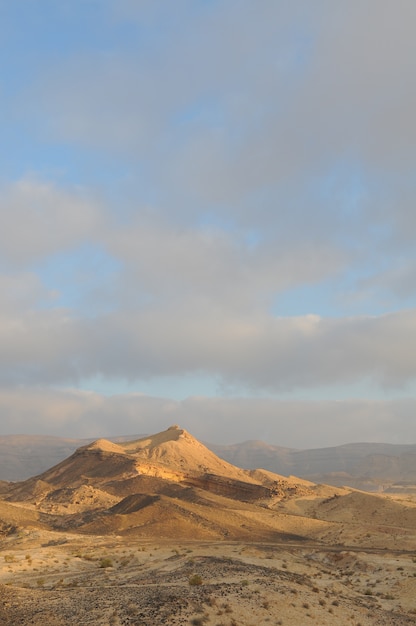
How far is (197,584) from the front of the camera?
65.4 feet

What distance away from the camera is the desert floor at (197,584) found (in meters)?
16.0

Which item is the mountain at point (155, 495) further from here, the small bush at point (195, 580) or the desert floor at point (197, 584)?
the small bush at point (195, 580)

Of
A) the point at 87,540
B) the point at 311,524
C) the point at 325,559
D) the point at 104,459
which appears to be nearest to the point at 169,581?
the point at 325,559

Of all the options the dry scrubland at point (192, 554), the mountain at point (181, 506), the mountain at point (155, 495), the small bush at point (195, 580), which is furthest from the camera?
the mountain at point (155, 495)

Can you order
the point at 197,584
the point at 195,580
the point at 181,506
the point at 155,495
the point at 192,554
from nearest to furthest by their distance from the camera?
the point at 197,584
the point at 195,580
the point at 192,554
the point at 181,506
the point at 155,495

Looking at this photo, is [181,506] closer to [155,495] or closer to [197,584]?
[155,495]

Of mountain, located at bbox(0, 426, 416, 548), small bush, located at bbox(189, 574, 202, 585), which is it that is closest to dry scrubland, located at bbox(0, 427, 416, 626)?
small bush, located at bbox(189, 574, 202, 585)

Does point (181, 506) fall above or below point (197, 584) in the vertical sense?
below

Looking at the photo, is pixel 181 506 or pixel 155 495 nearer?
pixel 181 506

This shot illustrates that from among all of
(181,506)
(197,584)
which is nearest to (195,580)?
(197,584)

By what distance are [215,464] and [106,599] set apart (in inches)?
3219

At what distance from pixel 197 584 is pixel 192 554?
12975 millimetres

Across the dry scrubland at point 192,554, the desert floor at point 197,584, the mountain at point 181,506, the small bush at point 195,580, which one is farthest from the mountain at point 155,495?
the small bush at point 195,580

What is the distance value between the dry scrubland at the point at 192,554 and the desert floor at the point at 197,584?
7 cm
